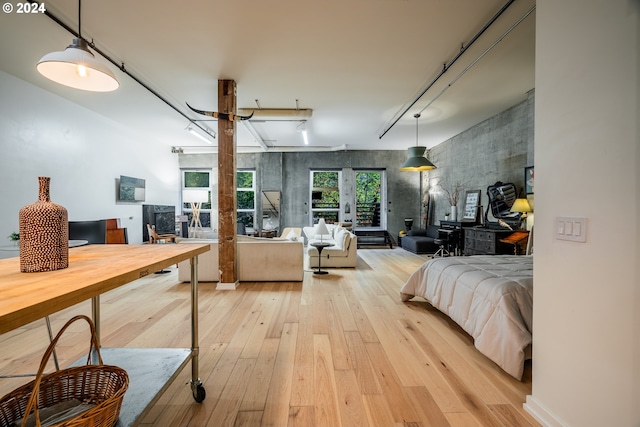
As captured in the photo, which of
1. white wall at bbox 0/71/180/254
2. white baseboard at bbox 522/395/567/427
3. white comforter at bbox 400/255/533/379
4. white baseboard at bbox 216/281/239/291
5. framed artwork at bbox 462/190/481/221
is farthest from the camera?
framed artwork at bbox 462/190/481/221

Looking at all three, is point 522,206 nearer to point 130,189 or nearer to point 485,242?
point 485,242

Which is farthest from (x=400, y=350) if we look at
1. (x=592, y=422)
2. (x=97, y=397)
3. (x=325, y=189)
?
(x=325, y=189)

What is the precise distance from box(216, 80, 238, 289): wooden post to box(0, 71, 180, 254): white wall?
2.25 m

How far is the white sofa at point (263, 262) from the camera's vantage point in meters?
4.46

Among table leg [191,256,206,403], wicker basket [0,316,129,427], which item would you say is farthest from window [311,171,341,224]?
wicker basket [0,316,129,427]

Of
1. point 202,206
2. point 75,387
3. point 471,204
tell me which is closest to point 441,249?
point 471,204

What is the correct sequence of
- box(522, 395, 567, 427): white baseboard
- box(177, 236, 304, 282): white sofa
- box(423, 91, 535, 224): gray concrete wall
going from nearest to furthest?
box(522, 395, 567, 427): white baseboard, box(177, 236, 304, 282): white sofa, box(423, 91, 535, 224): gray concrete wall

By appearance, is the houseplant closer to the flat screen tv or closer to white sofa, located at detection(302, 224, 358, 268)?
white sofa, located at detection(302, 224, 358, 268)

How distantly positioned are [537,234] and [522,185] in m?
4.12

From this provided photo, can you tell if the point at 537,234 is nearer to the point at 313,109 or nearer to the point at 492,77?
the point at 492,77

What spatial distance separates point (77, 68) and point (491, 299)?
3363 mm

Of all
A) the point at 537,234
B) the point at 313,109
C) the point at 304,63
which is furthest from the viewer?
the point at 313,109

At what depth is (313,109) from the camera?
5418 millimetres

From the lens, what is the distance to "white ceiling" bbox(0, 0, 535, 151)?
9.07ft
